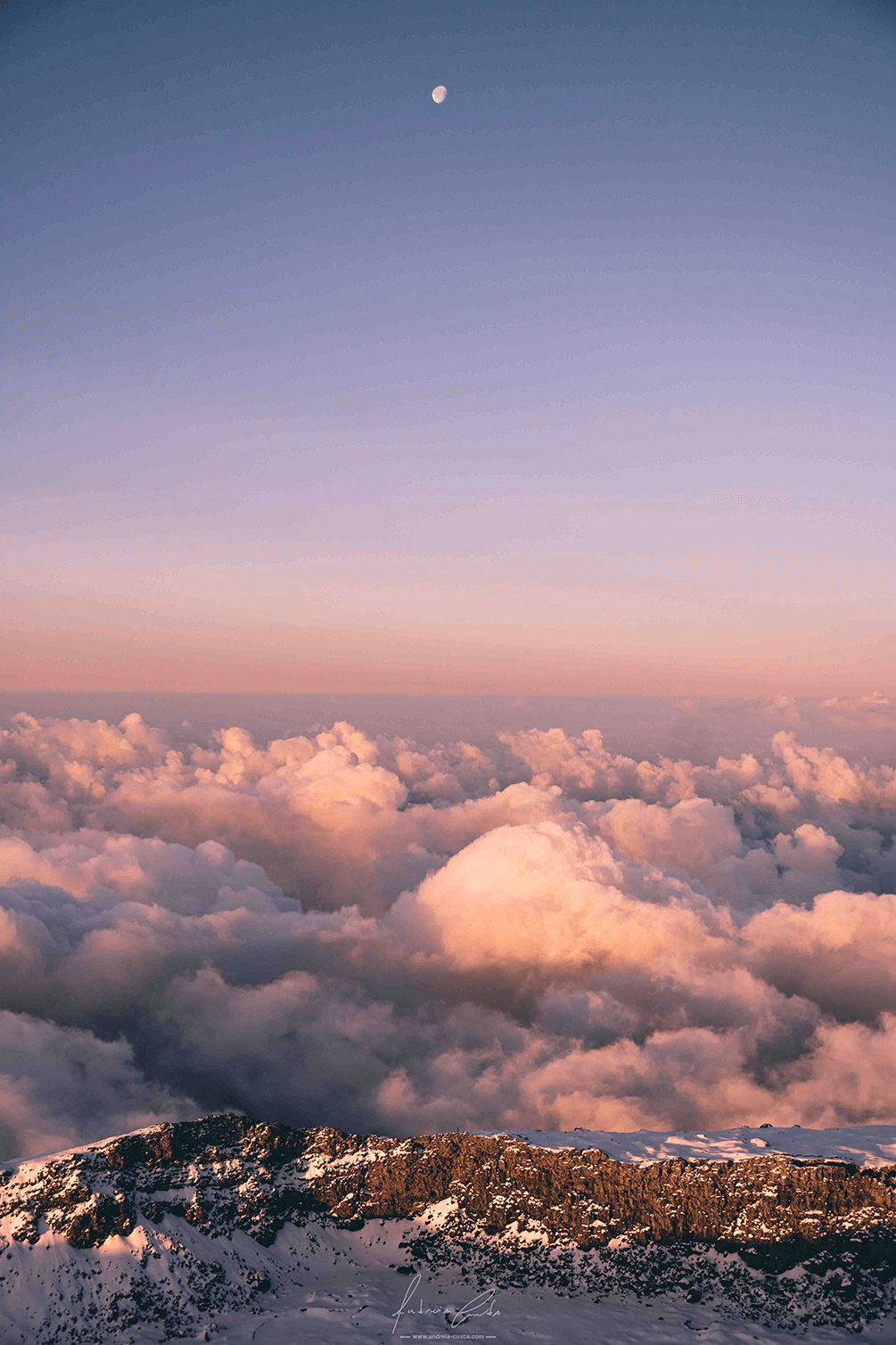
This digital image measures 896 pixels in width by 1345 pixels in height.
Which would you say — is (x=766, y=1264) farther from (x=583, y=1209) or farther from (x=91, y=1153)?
(x=91, y=1153)

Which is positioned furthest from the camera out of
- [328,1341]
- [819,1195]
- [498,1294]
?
[819,1195]

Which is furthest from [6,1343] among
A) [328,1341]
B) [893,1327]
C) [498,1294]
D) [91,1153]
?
[893,1327]

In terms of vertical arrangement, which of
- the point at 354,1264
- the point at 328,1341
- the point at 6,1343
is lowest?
the point at 354,1264

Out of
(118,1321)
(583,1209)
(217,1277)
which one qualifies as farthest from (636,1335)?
(118,1321)

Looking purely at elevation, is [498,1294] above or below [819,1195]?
below

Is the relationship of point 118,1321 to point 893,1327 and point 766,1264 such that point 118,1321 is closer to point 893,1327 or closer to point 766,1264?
point 766,1264

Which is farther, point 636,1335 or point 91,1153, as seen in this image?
point 91,1153

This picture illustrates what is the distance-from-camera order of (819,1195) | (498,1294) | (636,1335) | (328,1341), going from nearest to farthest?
(328,1341)
(636,1335)
(498,1294)
(819,1195)
